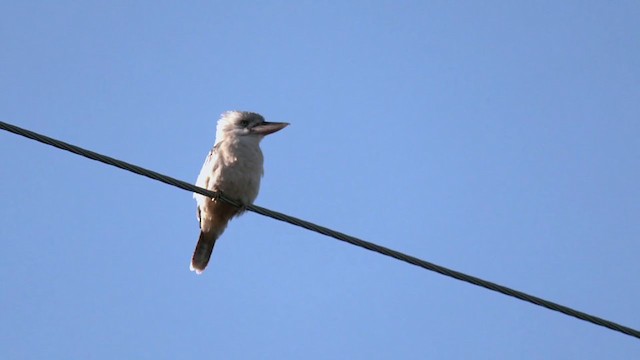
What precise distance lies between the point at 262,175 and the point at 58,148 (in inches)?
161

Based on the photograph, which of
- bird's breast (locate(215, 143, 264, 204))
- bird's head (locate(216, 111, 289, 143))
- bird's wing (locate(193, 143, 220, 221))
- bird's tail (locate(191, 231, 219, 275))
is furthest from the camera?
bird's tail (locate(191, 231, 219, 275))

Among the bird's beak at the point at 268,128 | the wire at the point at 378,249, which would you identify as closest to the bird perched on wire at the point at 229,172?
the bird's beak at the point at 268,128

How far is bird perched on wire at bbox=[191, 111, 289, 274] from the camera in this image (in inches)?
313

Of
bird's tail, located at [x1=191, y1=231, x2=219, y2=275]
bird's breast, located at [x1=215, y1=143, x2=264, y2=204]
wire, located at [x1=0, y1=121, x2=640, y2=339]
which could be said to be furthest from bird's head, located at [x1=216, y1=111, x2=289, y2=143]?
wire, located at [x1=0, y1=121, x2=640, y2=339]

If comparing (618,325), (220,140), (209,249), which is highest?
(220,140)

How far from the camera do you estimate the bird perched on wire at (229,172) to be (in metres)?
7.95

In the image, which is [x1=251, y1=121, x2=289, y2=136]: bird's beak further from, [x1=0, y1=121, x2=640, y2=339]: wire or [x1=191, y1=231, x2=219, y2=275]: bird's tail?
[x1=0, y1=121, x2=640, y2=339]: wire

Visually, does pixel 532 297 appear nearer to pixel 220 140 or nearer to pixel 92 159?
pixel 92 159

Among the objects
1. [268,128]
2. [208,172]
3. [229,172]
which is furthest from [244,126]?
[229,172]

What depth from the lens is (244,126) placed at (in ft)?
29.4

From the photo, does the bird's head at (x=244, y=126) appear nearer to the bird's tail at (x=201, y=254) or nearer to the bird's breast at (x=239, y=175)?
the bird's breast at (x=239, y=175)

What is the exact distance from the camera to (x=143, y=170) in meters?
4.73

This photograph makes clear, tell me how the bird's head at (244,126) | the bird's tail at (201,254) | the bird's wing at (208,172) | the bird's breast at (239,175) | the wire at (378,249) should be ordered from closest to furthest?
the wire at (378,249), the bird's breast at (239,175), the bird's wing at (208,172), the bird's head at (244,126), the bird's tail at (201,254)

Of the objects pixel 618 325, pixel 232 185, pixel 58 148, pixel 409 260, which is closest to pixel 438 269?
pixel 409 260
